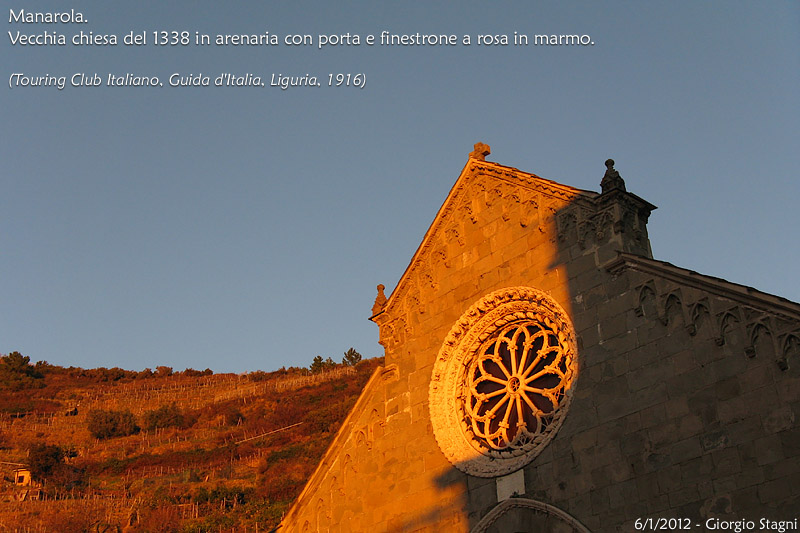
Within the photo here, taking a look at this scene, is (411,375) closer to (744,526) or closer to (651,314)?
(651,314)

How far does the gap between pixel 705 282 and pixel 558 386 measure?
12.0 ft

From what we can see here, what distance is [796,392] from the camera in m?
12.6

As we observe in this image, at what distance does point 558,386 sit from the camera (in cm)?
1644

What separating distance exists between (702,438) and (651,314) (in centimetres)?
251

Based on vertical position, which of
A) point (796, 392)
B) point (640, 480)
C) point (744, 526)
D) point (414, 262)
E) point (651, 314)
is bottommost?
point (744, 526)

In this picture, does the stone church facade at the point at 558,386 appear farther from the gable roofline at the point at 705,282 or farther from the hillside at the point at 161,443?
the hillside at the point at 161,443

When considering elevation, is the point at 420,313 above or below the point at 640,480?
above

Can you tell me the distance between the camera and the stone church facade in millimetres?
13172

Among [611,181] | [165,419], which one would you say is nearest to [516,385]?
[611,181]

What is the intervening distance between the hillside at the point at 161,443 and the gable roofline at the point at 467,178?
1485 inches

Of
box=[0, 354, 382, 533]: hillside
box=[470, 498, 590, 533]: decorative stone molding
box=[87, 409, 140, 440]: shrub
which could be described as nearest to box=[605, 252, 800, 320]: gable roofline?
box=[470, 498, 590, 533]: decorative stone molding

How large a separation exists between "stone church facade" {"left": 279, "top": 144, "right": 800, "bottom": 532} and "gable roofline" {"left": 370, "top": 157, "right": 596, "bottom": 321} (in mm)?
44

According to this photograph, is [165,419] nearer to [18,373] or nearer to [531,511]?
[18,373]

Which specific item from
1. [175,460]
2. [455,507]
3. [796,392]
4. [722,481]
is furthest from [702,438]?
[175,460]
